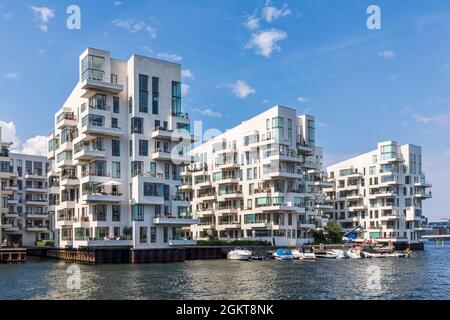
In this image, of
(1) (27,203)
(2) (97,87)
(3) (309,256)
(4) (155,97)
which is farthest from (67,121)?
(1) (27,203)

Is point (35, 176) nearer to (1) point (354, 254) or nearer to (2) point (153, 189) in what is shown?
(2) point (153, 189)

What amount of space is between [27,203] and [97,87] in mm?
65383

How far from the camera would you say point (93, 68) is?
82.1 m

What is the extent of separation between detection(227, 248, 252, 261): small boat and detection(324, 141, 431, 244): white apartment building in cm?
6422

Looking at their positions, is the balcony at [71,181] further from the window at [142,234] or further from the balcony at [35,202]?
the balcony at [35,202]

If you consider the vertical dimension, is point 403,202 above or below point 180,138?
below

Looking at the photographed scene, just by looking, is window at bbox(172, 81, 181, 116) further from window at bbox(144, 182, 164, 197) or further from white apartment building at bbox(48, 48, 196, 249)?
window at bbox(144, 182, 164, 197)

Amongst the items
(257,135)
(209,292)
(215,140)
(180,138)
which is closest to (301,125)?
(257,135)

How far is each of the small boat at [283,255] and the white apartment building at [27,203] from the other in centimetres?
6281

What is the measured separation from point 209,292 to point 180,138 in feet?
149

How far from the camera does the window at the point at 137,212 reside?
8156 cm
